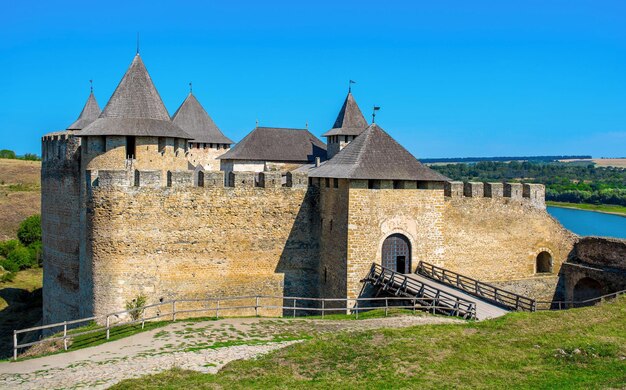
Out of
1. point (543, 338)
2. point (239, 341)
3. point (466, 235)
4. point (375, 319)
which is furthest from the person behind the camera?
point (466, 235)

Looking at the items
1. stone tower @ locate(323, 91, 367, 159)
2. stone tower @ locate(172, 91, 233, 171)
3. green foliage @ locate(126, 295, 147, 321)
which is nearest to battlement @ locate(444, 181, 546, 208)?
green foliage @ locate(126, 295, 147, 321)

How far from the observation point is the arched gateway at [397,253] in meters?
18.5

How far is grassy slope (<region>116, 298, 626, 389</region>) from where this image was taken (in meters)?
10.3

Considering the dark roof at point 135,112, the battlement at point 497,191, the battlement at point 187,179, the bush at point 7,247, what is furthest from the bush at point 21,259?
the battlement at point 497,191

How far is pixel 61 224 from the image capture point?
838 inches

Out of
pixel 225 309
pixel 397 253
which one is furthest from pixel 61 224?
pixel 397 253

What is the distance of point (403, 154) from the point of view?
62.2 feet

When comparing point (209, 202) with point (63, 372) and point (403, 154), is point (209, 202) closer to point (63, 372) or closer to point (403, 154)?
point (403, 154)

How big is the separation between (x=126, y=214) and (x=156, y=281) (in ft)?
7.18

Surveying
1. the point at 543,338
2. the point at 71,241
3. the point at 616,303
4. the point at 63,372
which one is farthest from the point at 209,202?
the point at 616,303

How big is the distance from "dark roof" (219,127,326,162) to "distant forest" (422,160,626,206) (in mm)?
56961

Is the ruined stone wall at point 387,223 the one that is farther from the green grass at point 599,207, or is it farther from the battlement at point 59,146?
the green grass at point 599,207

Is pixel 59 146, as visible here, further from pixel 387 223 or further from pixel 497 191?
pixel 497 191

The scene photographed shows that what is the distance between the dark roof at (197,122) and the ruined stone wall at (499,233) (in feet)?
54.0
